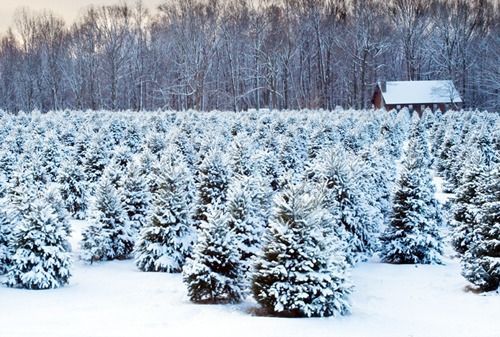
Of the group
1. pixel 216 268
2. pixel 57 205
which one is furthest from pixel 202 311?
pixel 57 205

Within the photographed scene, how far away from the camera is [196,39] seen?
65.6m

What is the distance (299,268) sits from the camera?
9945mm

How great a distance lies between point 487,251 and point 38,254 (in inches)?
342

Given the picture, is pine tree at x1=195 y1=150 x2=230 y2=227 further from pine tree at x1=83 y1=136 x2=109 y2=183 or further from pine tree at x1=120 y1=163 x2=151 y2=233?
pine tree at x1=83 y1=136 x2=109 y2=183

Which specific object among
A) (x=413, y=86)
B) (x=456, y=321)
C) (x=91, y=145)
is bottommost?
(x=456, y=321)

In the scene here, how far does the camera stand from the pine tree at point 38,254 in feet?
38.2

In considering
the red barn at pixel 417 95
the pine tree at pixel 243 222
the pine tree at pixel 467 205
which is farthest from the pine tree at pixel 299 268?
the red barn at pixel 417 95

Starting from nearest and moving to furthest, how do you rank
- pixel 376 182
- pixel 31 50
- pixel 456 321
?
pixel 456 321 < pixel 376 182 < pixel 31 50

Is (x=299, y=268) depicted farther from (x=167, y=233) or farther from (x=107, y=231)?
(x=107, y=231)

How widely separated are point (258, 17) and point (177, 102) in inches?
583

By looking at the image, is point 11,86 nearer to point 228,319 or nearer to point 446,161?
point 446,161

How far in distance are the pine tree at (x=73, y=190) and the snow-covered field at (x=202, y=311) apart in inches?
246

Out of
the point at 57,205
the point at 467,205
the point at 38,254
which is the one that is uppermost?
the point at 57,205

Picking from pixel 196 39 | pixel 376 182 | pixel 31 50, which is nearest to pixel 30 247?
pixel 376 182
